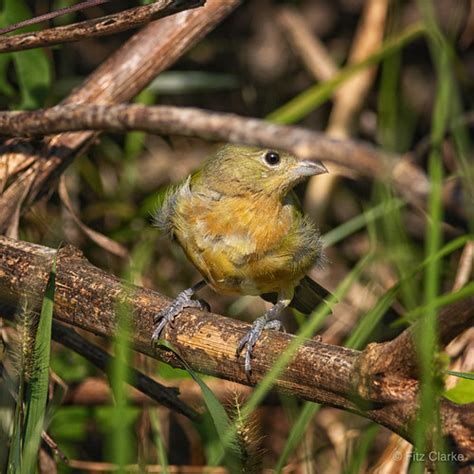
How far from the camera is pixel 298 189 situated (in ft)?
18.2

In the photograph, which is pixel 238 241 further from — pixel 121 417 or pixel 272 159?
pixel 121 417

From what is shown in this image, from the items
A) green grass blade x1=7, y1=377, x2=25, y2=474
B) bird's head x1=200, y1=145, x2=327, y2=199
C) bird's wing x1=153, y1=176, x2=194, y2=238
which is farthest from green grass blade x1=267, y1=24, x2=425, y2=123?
green grass blade x1=7, y1=377, x2=25, y2=474

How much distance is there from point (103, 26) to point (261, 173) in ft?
3.68

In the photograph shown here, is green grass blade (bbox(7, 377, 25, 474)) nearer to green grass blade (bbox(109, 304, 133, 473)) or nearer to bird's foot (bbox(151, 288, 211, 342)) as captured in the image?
green grass blade (bbox(109, 304, 133, 473))

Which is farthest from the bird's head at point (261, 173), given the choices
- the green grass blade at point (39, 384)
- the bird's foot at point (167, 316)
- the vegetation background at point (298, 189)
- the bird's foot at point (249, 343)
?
the green grass blade at point (39, 384)

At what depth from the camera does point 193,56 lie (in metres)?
5.63

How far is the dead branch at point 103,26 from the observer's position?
2611 millimetres

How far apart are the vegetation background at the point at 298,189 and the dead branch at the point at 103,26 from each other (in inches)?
30.9

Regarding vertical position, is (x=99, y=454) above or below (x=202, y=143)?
below

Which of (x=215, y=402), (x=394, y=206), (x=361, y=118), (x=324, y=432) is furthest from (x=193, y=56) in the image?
(x=215, y=402)

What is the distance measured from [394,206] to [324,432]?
188 centimetres

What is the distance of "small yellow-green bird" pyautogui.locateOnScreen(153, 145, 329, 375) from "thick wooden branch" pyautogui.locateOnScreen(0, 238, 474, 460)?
0.55 m

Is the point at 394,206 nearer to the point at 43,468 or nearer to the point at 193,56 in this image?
the point at 43,468

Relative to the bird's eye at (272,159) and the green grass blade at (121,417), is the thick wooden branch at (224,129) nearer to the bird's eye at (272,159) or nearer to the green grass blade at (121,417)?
the green grass blade at (121,417)
